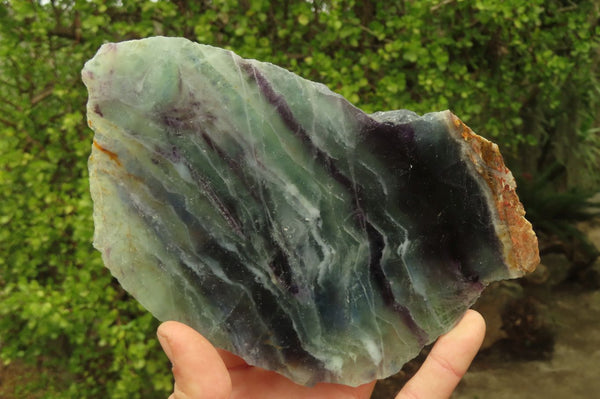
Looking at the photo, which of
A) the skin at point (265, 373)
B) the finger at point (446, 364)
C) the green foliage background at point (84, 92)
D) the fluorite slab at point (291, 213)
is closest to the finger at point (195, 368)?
the skin at point (265, 373)

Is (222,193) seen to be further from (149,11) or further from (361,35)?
(361,35)

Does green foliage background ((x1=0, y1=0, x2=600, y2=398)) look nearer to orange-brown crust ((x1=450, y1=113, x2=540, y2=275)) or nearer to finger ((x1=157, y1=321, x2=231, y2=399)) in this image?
orange-brown crust ((x1=450, y1=113, x2=540, y2=275))

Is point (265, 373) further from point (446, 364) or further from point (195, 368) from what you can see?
point (446, 364)

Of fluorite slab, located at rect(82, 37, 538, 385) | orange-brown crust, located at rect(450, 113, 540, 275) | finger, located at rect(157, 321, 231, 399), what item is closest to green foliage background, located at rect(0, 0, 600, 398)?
fluorite slab, located at rect(82, 37, 538, 385)

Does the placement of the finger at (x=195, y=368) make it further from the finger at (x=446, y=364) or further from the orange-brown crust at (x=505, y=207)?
the orange-brown crust at (x=505, y=207)

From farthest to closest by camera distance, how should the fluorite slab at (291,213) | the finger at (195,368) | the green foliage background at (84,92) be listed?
the green foliage background at (84,92) < the fluorite slab at (291,213) < the finger at (195,368)
